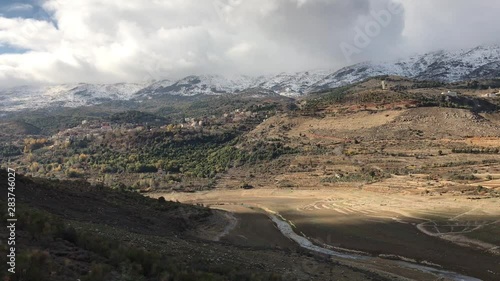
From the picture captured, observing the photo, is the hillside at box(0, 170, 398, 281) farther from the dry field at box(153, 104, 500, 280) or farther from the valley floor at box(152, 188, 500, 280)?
the dry field at box(153, 104, 500, 280)

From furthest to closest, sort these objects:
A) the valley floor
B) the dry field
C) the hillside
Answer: the dry field → the valley floor → the hillside

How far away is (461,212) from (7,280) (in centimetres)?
4288

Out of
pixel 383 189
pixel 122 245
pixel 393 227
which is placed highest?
pixel 122 245

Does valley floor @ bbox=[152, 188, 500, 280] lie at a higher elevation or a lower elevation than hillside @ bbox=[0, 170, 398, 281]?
lower

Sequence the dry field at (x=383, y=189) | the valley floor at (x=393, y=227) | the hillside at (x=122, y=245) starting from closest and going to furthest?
1. the hillside at (x=122, y=245)
2. the valley floor at (x=393, y=227)
3. the dry field at (x=383, y=189)

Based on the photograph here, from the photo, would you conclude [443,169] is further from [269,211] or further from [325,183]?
[269,211]

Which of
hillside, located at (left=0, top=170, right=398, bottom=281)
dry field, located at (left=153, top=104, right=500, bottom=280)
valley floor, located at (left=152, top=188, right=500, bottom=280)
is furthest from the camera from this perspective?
dry field, located at (left=153, top=104, right=500, bottom=280)

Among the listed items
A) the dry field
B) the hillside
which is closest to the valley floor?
the dry field

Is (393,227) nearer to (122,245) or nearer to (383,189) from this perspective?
(383,189)

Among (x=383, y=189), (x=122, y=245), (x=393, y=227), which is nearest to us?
(x=122, y=245)

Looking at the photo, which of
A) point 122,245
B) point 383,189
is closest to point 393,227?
point 383,189

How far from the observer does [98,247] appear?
14664 mm

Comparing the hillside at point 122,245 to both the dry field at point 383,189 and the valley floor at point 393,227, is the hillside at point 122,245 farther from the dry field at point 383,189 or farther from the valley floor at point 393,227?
the dry field at point 383,189

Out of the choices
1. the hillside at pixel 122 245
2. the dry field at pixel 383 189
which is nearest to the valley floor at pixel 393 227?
the dry field at pixel 383 189
